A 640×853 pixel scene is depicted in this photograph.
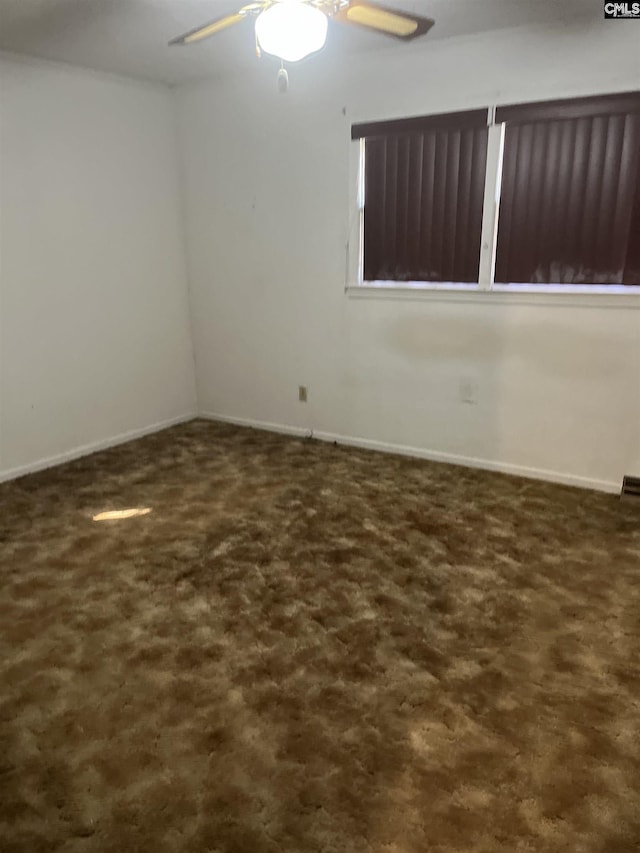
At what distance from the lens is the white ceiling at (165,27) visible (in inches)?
113

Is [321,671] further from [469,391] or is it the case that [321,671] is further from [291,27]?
[469,391]

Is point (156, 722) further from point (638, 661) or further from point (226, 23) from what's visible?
point (226, 23)

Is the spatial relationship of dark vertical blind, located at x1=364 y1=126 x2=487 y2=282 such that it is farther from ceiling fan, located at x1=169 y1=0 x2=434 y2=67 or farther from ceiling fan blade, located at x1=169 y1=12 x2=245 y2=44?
ceiling fan blade, located at x1=169 y1=12 x2=245 y2=44

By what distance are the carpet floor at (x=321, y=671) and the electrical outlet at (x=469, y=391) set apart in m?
0.57

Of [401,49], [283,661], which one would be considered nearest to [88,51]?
[401,49]

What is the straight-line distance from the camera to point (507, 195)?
11.6 feet

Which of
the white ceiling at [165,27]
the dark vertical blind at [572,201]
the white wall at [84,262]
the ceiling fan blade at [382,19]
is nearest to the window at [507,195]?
the dark vertical blind at [572,201]

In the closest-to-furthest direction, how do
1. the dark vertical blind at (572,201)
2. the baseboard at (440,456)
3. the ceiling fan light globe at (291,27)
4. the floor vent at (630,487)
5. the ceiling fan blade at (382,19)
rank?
the ceiling fan light globe at (291,27), the ceiling fan blade at (382,19), the dark vertical blind at (572,201), the floor vent at (630,487), the baseboard at (440,456)

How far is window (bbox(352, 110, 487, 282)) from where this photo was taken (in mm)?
3607

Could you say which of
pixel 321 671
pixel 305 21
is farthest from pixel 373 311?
pixel 321 671

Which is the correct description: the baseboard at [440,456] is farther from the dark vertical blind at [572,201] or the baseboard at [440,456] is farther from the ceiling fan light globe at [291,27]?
the ceiling fan light globe at [291,27]

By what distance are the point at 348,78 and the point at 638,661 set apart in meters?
3.48

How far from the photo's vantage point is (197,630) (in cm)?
247

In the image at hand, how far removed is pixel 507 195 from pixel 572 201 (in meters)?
0.35
